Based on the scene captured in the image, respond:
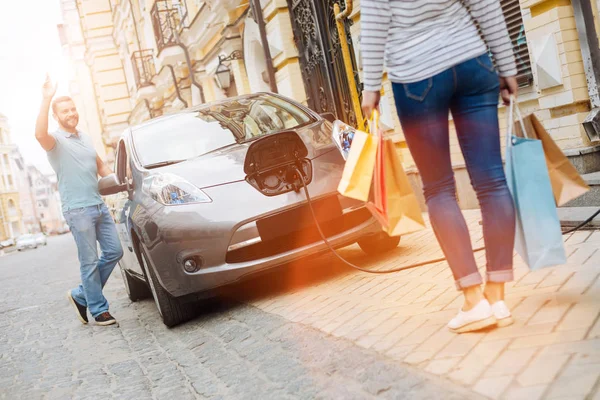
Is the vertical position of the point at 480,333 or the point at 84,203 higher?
the point at 84,203

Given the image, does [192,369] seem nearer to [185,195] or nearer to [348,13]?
[185,195]

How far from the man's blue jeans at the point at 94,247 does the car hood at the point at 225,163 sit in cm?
97

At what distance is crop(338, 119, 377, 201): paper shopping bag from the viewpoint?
2941mm

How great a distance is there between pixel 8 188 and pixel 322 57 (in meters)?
92.4

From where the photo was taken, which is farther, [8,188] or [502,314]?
[8,188]

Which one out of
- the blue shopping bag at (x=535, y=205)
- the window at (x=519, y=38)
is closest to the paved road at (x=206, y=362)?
the blue shopping bag at (x=535, y=205)

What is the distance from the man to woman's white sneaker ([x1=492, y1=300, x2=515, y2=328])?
12.0ft

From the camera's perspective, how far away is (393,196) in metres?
2.99

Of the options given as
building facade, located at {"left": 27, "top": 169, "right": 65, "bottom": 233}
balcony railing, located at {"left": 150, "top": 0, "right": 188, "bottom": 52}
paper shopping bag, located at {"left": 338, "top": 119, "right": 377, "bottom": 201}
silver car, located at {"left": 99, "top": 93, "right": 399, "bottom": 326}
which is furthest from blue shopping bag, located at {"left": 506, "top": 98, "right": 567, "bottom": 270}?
building facade, located at {"left": 27, "top": 169, "right": 65, "bottom": 233}

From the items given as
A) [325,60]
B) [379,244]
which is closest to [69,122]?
[379,244]

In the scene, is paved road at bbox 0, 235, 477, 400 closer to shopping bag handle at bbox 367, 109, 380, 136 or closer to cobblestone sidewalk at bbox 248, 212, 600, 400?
cobblestone sidewalk at bbox 248, 212, 600, 400

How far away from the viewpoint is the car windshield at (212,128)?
5.31m

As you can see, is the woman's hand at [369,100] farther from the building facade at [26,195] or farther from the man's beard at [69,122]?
the building facade at [26,195]

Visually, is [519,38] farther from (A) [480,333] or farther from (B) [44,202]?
(B) [44,202]
